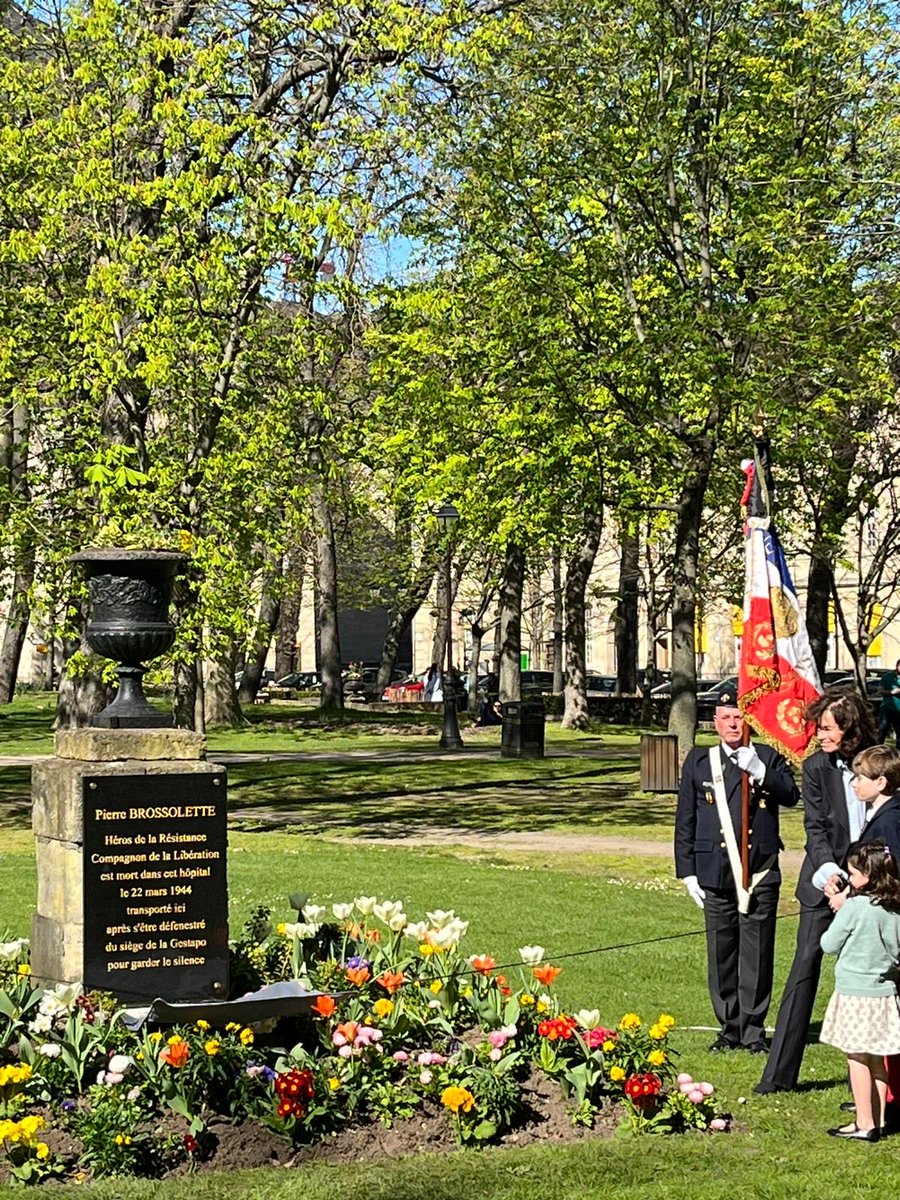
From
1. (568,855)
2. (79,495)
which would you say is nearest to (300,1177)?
(568,855)

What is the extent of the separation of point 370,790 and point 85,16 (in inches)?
502

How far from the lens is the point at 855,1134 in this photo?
797cm

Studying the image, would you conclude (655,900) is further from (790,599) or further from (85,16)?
(85,16)

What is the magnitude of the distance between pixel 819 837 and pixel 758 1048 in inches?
65.2

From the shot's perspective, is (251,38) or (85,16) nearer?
(85,16)

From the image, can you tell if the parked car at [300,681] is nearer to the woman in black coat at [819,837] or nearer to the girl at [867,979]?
the woman in black coat at [819,837]

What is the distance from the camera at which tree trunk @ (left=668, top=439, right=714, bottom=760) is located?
26641mm

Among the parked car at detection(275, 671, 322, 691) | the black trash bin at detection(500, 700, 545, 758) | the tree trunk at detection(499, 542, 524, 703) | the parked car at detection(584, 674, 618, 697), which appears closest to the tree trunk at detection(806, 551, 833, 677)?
the black trash bin at detection(500, 700, 545, 758)

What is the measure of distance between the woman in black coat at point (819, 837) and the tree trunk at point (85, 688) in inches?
501

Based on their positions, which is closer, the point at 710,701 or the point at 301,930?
the point at 301,930

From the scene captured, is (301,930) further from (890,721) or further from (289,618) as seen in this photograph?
(289,618)

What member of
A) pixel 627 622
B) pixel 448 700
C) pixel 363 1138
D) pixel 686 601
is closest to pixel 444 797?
pixel 686 601

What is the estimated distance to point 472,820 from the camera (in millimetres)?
24062

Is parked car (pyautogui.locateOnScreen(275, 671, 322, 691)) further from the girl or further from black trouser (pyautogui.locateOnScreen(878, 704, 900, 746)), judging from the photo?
the girl
